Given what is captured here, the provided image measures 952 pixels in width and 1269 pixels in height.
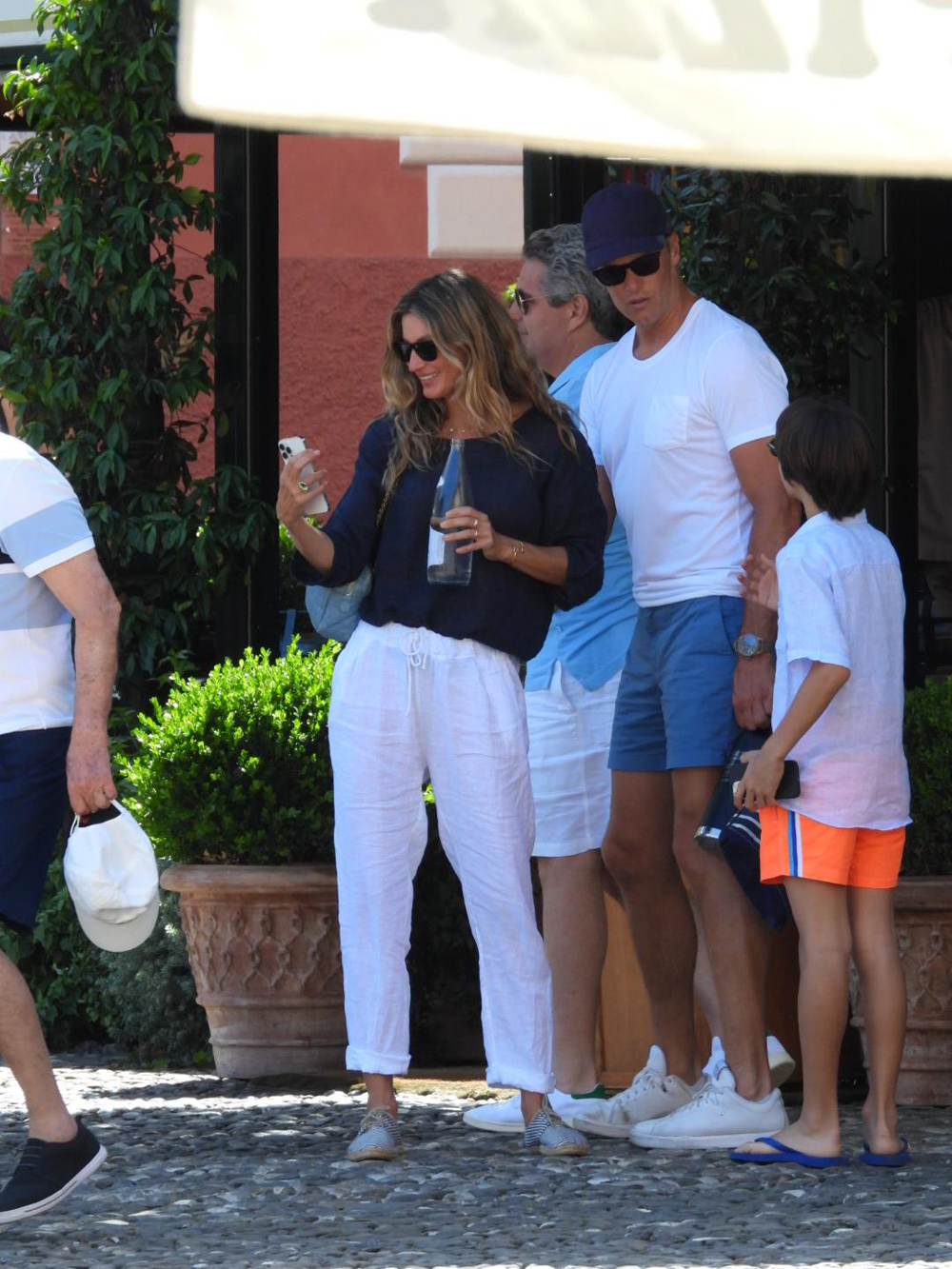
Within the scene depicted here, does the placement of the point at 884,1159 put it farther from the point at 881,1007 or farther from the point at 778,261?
the point at 778,261

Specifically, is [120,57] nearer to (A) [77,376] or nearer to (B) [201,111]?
(A) [77,376]

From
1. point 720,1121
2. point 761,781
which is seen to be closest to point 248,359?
point 761,781

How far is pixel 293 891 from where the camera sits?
17.9 feet

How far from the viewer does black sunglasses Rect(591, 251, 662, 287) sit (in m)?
4.59

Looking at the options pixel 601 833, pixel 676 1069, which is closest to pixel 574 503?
pixel 601 833

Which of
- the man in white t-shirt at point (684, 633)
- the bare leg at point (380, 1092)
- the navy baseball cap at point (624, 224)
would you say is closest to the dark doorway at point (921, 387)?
the man in white t-shirt at point (684, 633)

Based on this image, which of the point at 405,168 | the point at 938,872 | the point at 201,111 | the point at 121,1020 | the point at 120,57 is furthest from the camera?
the point at 405,168

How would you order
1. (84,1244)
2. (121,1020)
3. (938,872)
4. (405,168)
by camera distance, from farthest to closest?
1. (405,168)
2. (121,1020)
3. (938,872)
4. (84,1244)

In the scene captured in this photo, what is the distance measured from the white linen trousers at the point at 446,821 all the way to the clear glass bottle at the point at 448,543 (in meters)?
0.18

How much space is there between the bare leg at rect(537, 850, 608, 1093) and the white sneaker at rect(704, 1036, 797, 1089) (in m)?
0.30

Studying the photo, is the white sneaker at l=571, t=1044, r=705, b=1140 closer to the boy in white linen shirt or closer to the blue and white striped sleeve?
the boy in white linen shirt

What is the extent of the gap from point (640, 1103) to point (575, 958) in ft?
1.19

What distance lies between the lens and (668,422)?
4.59 meters

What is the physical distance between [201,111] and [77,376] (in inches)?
141
